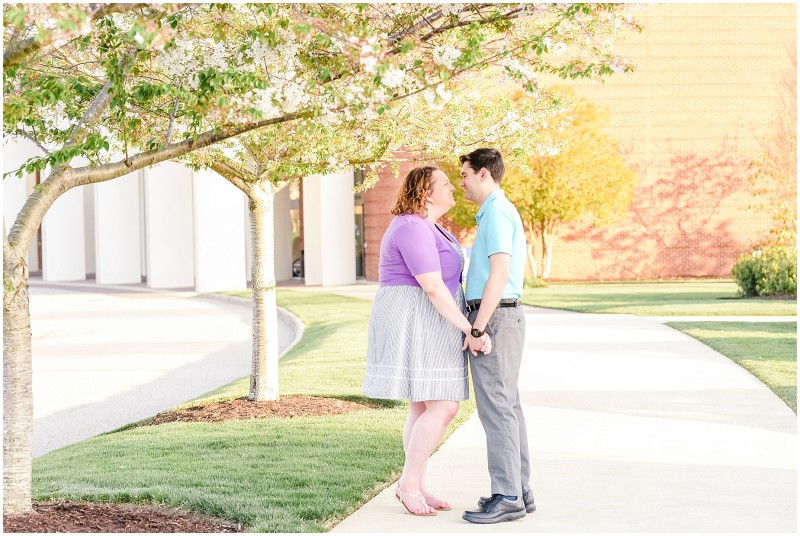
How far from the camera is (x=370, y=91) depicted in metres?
5.55

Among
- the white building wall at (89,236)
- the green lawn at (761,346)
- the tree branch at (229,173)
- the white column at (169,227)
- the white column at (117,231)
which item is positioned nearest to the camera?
the tree branch at (229,173)

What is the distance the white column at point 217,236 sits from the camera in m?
36.9

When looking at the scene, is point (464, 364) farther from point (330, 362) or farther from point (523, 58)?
point (330, 362)

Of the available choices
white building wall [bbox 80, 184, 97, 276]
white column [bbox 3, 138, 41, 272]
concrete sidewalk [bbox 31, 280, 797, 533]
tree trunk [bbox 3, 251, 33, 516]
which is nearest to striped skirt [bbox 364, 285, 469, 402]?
concrete sidewalk [bbox 31, 280, 797, 533]

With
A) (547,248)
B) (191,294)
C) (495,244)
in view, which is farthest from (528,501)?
(547,248)

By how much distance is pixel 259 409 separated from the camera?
983cm

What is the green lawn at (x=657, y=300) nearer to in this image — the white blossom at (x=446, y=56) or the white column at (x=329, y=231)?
the white column at (x=329, y=231)

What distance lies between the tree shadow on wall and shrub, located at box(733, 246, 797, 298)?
12811 mm

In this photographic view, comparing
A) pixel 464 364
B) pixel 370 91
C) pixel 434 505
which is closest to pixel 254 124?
pixel 370 91

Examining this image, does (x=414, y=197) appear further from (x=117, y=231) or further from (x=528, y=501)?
(x=117, y=231)

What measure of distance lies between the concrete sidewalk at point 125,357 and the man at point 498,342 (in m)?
5.52

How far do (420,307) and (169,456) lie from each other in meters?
2.78

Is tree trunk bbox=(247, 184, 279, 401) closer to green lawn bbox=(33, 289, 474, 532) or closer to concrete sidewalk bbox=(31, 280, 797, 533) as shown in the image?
green lawn bbox=(33, 289, 474, 532)

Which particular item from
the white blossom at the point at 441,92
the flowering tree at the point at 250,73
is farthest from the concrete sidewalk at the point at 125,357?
the white blossom at the point at 441,92
